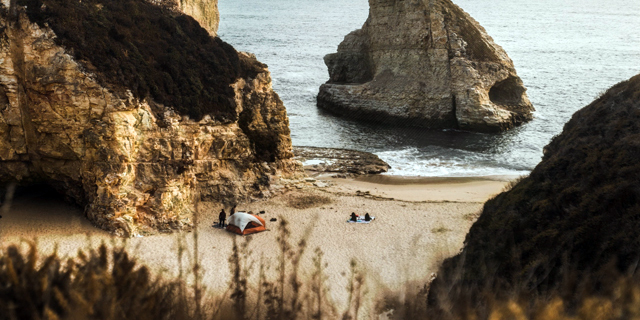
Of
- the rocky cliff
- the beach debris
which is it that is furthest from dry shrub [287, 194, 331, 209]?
the beach debris

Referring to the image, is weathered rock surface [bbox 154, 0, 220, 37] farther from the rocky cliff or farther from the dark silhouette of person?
the dark silhouette of person

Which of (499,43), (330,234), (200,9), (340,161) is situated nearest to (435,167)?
(340,161)

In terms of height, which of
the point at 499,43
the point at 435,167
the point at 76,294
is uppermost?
the point at 499,43

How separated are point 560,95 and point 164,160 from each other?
4866 cm

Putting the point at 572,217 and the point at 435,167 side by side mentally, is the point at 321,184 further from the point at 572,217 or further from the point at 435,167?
the point at 572,217

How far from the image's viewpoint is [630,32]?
97688 mm

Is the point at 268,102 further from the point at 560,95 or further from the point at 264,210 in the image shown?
the point at 560,95

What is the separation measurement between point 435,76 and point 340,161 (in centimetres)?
1662

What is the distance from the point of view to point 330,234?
2156 centimetres

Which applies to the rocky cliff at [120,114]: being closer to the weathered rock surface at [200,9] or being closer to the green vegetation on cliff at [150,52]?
the green vegetation on cliff at [150,52]

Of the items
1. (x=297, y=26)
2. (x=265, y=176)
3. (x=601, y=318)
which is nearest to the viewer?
(x=601, y=318)

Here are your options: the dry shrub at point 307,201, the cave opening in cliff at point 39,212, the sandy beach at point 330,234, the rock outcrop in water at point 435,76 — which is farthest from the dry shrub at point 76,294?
the rock outcrop in water at point 435,76

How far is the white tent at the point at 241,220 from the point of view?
2100 centimetres

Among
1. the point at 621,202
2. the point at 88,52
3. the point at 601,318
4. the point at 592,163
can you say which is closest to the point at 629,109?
the point at 592,163
